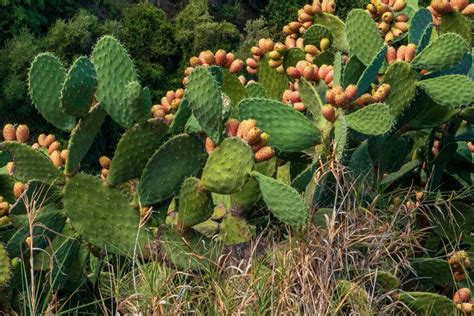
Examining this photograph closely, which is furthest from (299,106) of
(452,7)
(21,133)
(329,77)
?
(21,133)

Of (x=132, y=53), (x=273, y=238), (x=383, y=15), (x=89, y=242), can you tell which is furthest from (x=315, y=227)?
(x=132, y=53)

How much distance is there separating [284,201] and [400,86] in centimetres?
81

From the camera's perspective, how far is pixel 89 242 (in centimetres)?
340

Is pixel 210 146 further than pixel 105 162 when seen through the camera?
No

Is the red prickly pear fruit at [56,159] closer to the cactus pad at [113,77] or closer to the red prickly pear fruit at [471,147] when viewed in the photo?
the cactus pad at [113,77]

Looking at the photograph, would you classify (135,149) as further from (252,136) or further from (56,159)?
(252,136)

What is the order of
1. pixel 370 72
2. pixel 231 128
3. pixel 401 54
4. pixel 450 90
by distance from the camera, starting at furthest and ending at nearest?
pixel 401 54
pixel 450 90
pixel 370 72
pixel 231 128

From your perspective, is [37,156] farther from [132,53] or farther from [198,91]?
[132,53]

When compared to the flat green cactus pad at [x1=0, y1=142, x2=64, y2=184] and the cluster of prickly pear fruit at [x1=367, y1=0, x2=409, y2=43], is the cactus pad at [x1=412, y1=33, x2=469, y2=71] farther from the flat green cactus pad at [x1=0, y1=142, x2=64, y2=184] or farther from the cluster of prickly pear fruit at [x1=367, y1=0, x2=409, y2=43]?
the flat green cactus pad at [x1=0, y1=142, x2=64, y2=184]

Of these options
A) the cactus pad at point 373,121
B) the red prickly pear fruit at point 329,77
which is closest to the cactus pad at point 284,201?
the cactus pad at point 373,121

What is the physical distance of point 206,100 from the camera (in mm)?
3312

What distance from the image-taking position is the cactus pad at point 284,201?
3.22 meters

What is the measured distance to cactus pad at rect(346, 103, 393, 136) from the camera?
3479 millimetres

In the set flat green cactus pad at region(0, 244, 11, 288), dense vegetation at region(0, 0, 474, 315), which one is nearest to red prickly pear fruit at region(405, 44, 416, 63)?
dense vegetation at region(0, 0, 474, 315)
